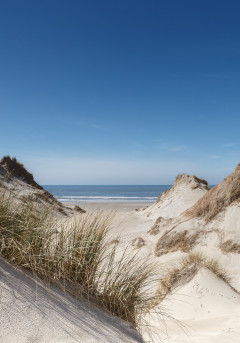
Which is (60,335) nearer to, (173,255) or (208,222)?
(173,255)

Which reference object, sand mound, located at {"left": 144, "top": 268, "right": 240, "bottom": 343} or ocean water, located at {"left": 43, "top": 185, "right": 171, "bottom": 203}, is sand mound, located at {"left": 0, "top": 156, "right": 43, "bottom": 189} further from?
sand mound, located at {"left": 144, "top": 268, "right": 240, "bottom": 343}

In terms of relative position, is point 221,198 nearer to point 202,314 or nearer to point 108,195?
point 202,314

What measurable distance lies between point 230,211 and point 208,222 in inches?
24.3

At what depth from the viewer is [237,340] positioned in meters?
4.27

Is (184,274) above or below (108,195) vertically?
above

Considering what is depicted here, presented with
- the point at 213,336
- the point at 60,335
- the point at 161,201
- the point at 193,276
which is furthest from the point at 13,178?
the point at 60,335

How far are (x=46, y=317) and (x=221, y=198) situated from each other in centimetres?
758

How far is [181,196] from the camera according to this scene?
15.7m

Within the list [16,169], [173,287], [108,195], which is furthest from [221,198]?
[108,195]

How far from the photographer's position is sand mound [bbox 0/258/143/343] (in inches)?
90.7

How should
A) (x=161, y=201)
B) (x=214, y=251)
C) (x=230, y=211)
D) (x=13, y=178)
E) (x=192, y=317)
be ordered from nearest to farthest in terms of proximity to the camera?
(x=192, y=317), (x=214, y=251), (x=230, y=211), (x=161, y=201), (x=13, y=178)

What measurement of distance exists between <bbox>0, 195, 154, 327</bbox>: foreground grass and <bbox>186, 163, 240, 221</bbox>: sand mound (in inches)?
239

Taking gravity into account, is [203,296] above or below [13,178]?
below

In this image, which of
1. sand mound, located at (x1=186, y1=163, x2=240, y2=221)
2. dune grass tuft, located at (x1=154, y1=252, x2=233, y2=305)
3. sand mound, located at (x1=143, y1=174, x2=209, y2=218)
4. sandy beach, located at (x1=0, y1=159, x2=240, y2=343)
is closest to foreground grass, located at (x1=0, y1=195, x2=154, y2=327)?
sandy beach, located at (x1=0, y1=159, x2=240, y2=343)
